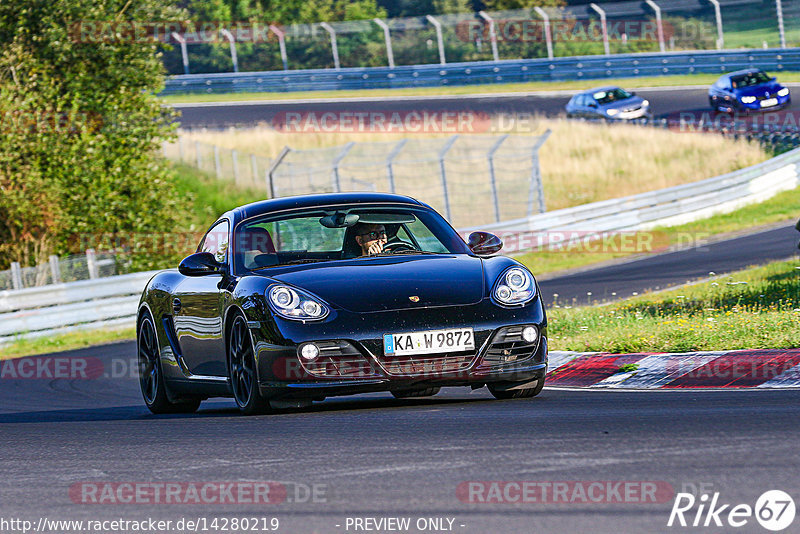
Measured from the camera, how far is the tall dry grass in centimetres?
3547

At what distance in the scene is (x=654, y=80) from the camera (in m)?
48.0

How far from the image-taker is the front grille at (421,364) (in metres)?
7.51

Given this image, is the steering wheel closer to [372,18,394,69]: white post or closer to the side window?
the side window

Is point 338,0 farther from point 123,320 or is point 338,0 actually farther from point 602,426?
point 602,426

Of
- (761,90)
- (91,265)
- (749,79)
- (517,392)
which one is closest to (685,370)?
(517,392)

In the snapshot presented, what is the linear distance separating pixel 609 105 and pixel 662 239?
15.6 m

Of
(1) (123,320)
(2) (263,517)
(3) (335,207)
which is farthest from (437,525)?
(1) (123,320)

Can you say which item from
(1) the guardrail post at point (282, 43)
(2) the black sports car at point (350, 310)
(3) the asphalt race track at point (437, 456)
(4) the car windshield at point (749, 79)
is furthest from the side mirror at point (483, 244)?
(1) the guardrail post at point (282, 43)

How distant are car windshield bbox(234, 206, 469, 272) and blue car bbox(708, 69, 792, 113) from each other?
32.3m

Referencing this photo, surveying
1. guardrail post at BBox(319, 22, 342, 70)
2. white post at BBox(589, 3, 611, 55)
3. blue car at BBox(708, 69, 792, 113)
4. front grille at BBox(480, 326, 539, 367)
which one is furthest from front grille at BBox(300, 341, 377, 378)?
guardrail post at BBox(319, 22, 342, 70)

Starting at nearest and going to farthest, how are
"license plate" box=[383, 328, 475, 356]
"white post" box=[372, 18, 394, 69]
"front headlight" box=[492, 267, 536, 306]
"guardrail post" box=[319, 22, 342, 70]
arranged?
"license plate" box=[383, 328, 475, 356], "front headlight" box=[492, 267, 536, 306], "white post" box=[372, 18, 394, 69], "guardrail post" box=[319, 22, 342, 70]

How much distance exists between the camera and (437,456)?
5.69 m

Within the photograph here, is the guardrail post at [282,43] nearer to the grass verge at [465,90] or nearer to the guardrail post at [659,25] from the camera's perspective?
the grass verge at [465,90]

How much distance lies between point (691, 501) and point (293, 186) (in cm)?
2729
